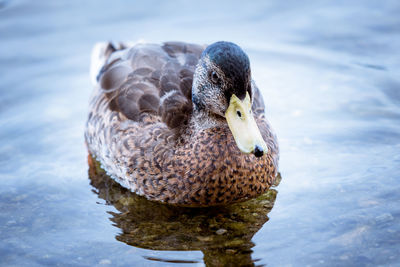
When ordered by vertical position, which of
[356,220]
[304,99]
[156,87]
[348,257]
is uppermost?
[304,99]

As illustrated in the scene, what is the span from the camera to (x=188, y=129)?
20.7ft

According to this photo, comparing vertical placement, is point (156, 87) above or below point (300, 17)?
below

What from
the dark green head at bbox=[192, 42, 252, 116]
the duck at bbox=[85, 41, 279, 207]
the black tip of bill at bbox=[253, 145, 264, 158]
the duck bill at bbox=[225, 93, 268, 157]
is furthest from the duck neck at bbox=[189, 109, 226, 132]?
the black tip of bill at bbox=[253, 145, 264, 158]

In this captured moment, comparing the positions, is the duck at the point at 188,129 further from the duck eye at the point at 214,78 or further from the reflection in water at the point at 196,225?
the reflection in water at the point at 196,225

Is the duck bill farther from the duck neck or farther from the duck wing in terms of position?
the duck wing

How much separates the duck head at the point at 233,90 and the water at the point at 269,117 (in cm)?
102

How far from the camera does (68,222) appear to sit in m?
6.28

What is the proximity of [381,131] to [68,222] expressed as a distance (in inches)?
156

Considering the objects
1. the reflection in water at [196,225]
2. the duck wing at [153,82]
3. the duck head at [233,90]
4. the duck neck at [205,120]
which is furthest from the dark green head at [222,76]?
the reflection in water at [196,225]

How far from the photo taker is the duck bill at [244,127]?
5418mm

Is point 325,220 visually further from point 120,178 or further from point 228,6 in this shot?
point 228,6

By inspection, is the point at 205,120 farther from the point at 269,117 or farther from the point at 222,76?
the point at 269,117

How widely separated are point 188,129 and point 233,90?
914 mm

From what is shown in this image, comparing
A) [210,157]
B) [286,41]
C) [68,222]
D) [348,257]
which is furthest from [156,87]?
[286,41]
